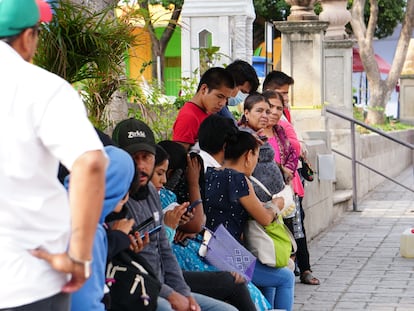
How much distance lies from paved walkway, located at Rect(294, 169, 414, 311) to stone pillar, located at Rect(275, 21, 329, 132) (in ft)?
5.06

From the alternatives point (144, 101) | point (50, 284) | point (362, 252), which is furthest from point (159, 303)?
point (362, 252)

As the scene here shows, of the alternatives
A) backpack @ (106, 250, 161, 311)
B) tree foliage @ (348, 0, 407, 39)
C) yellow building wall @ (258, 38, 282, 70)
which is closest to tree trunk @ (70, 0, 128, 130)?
backpack @ (106, 250, 161, 311)

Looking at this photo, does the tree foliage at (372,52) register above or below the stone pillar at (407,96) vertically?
above

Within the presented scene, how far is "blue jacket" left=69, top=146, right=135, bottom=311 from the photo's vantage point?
3.74 m

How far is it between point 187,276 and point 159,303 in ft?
3.25

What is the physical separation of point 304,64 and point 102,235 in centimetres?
1027

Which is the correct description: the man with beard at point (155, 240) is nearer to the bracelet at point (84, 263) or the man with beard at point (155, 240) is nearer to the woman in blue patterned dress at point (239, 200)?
the woman in blue patterned dress at point (239, 200)

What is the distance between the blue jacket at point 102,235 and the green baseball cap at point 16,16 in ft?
2.30

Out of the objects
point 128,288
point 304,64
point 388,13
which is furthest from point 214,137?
point 388,13

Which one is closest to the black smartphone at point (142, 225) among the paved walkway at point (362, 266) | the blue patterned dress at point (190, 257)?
the blue patterned dress at point (190, 257)

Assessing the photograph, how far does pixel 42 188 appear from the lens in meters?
3.19

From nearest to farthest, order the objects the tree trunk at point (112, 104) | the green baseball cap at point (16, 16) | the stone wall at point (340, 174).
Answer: the green baseball cap at point (16, 16) → the tree trunk at point (112, 104) → the stone wall at point (340, 174)

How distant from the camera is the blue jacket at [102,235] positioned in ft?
12.3

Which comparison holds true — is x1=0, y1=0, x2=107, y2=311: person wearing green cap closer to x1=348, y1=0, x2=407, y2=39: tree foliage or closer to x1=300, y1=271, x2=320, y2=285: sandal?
→ x1=300, y1=271, x2=320, y2=285: sandal
